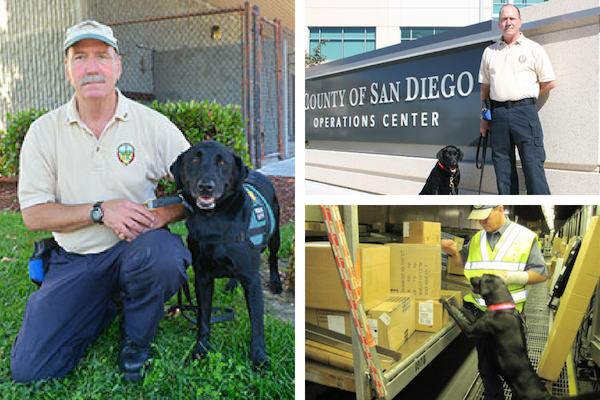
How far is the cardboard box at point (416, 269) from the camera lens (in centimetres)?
190

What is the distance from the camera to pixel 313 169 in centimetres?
505

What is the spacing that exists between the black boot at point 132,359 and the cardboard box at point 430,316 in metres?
1.04

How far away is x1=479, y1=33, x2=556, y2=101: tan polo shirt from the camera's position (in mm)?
2883

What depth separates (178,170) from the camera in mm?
1755

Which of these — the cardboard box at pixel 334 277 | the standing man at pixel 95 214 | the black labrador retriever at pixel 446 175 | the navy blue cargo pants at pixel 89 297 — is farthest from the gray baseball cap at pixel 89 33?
the black labrador retriever at pixel 446 175

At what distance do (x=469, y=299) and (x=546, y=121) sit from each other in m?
1.87

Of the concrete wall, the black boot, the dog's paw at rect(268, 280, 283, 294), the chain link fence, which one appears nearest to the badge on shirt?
the chain link fence

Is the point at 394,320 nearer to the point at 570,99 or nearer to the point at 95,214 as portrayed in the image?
the point at 95,214

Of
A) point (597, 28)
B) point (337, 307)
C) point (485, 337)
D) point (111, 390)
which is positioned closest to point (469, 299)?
point (485, 337)

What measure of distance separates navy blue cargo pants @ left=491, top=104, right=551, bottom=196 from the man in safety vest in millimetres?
1275

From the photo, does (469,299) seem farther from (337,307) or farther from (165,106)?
(165,106)

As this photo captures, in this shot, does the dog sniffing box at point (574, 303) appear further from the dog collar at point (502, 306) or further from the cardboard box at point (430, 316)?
the cardboard box at point (430, 316)

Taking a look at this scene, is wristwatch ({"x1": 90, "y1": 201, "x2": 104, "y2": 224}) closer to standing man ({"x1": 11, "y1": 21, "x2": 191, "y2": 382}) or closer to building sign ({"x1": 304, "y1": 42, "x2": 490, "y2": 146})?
standing man ({"x1": 11, "y1": 21, "x2": 191, "y2": 382})

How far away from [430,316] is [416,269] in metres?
0.19
